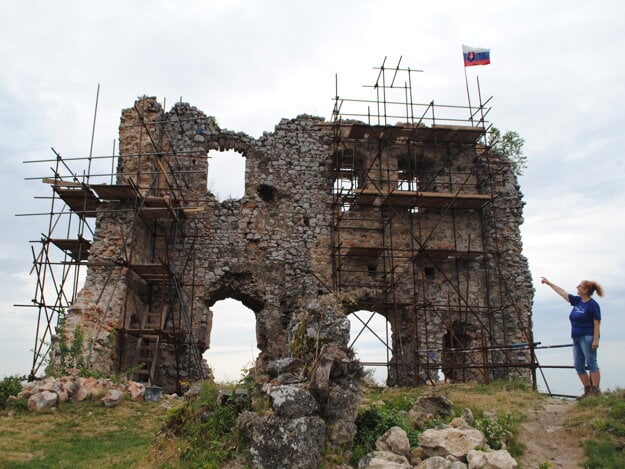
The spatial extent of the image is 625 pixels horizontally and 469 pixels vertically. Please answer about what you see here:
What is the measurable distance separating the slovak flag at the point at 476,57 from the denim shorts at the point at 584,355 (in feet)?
35.1

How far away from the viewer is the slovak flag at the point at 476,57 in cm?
1795

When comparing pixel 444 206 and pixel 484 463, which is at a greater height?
pixel 444 206

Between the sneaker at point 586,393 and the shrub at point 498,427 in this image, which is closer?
the shrub at point 498,427

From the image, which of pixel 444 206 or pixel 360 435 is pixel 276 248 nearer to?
pixel 444 206

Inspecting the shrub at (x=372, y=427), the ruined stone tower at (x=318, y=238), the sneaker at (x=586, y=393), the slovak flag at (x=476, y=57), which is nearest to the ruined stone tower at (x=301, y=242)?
the ruined stone tower at (x=318, y=238)

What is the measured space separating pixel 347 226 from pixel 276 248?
82.2 inches

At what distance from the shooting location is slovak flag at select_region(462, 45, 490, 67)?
1795 cm

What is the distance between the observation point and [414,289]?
16141 millimetres

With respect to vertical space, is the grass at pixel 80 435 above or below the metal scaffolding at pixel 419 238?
below

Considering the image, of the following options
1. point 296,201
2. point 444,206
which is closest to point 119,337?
point 296,201

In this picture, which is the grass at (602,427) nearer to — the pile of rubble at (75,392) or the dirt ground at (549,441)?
the dirt ground at (549,441)

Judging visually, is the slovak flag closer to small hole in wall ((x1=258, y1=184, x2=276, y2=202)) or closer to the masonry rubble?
small hole in wall ((x1=258, y1=184, x2=276, y2=202))

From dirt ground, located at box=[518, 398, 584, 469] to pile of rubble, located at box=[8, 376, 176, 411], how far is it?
6985 mm

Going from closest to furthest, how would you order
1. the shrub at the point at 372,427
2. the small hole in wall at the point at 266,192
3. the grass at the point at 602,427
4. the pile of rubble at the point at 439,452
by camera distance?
the pile of rubble at the point at 439,452, the shrub at the point at 372,427, the grass at the point at 602,427, the small hole in wall at the point at 266,192
